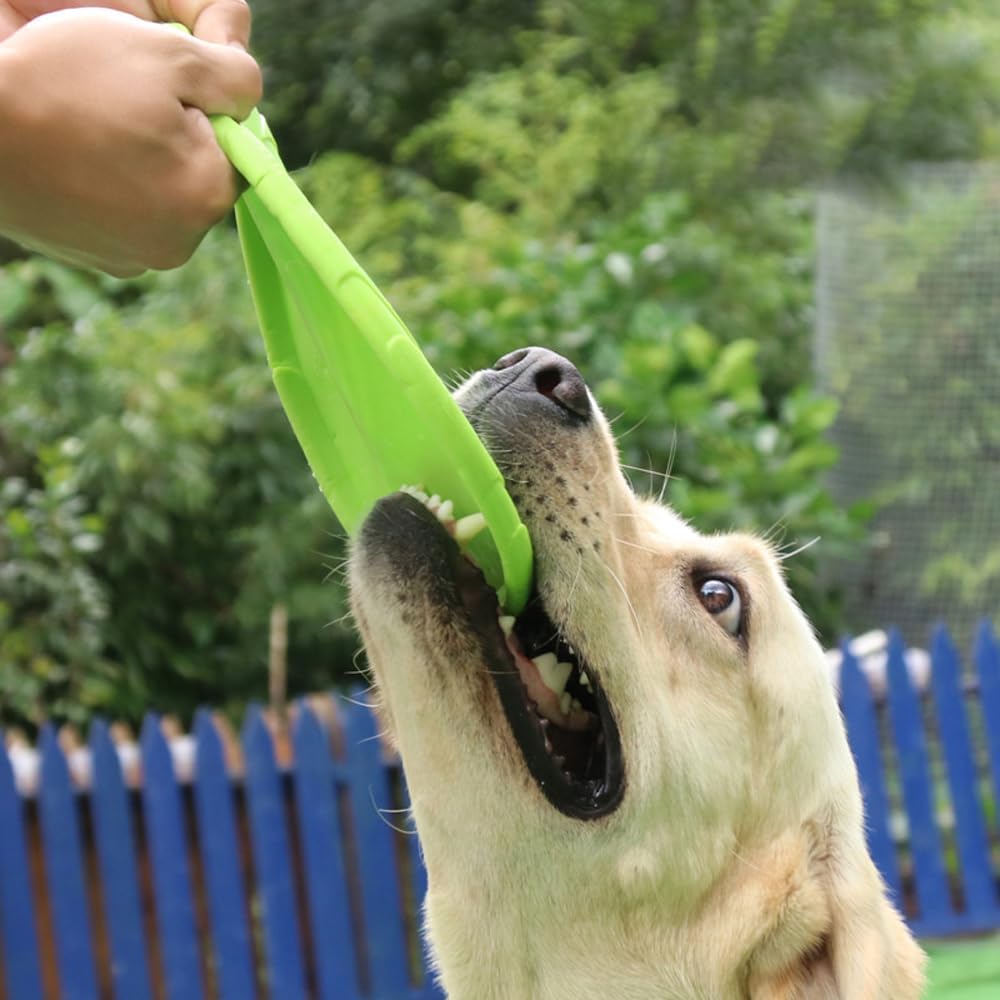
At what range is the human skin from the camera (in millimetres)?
1687

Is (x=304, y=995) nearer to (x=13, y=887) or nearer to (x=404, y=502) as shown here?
(x=13, y=887)

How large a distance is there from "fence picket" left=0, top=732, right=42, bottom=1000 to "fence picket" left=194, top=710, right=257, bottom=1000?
626mm

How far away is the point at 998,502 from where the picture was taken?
7531 millimetres

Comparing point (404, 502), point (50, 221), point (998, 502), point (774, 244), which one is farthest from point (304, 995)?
point (774, 244)

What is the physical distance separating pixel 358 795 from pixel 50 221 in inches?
148

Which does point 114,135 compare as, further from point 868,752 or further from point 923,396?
point 923,396

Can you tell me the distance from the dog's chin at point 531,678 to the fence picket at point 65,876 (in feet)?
10.1

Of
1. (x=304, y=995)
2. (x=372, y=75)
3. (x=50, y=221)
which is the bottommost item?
(x=304, y=995)

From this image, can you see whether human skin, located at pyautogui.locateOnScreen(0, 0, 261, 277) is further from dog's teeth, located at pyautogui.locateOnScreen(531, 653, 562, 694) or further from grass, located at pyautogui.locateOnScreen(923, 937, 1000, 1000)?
grass, located at pyautogui.locateOnScreen(923, 937, 1000, 1000)

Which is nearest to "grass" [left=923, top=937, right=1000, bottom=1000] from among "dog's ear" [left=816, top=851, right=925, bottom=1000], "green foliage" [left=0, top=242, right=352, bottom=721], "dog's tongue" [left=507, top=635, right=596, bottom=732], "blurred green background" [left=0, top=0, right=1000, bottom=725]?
"blurred green background" [left=0, top=0, right=1000, bottom=725]

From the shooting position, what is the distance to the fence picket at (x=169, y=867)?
16.5 ft

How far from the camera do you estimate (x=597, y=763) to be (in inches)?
94.9

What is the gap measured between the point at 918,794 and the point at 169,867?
3.12m

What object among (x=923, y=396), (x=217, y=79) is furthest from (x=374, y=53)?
(x=217, y=79)
